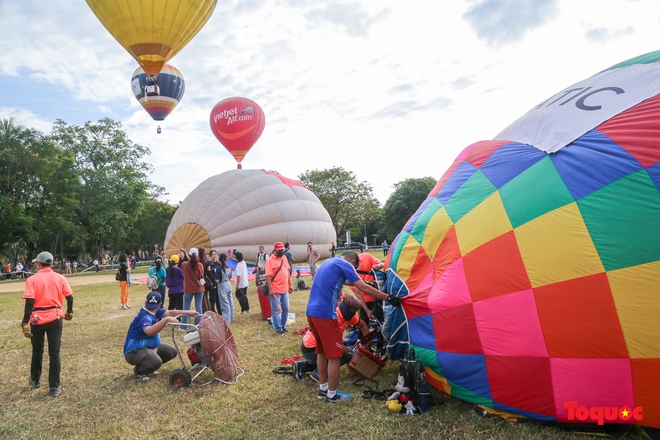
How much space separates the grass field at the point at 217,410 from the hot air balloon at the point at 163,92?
17.6 m

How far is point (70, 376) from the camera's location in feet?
19.6

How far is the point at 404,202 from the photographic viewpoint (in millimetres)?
53188

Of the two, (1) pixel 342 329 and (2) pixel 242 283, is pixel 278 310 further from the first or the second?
(1) pixel 342 329

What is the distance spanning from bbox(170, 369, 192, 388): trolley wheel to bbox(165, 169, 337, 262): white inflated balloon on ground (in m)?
15.1

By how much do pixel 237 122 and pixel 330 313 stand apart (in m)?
20.7

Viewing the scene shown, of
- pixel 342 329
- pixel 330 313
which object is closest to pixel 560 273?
pixel 330 313

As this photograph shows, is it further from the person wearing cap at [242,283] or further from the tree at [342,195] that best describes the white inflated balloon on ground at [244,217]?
the tree at [342,195]

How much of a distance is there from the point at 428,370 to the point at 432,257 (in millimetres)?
1249

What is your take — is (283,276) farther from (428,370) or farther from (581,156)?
(581,156)

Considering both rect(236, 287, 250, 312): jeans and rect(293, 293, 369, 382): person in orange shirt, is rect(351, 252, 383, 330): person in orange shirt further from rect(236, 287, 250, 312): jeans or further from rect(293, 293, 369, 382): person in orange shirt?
rect(236, 287, 250, 312): jeans

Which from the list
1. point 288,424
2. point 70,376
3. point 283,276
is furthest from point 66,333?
point 288,424

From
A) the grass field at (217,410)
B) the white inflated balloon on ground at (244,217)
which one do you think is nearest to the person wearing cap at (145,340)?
the grass field at (217,410)

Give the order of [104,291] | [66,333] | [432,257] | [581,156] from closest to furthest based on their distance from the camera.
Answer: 1. [581,156]
2. [432,257]
3. [66,333]
4. [104,291]

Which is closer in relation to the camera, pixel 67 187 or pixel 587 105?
pixel 587 105
